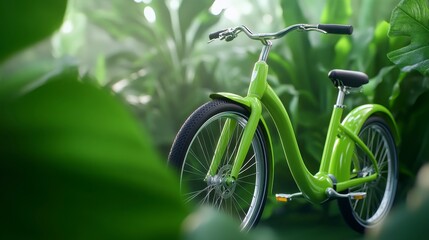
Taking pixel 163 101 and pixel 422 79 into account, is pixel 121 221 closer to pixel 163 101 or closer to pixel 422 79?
pixel 422 79

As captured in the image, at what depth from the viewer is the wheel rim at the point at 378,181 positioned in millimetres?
→ 1897

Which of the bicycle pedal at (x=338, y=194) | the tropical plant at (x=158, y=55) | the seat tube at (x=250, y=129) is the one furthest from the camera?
the tropical plant at (x=158, y=55)

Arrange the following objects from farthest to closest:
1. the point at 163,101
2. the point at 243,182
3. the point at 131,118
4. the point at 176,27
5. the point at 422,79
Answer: the point at 176,27 → the point at 163,101 → the point at 422,79 → the point at 243,182 → the point at 131,118

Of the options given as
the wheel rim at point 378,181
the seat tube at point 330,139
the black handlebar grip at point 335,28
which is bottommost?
the wheel rim at point 378,181

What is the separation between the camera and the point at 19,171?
0.28 feet

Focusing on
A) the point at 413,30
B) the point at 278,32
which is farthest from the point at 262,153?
the point at 413,30

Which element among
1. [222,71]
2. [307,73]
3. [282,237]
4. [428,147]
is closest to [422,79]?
[428,147]

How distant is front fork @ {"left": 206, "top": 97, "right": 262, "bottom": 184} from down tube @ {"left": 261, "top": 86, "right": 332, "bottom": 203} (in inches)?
2.6

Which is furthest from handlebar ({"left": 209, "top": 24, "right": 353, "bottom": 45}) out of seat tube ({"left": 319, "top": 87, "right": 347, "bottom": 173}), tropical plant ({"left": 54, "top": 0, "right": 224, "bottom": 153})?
tropical plant ({"left": 54, "top": 0, "right": 224, "bottom": 153})

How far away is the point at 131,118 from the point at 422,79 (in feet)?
6.32

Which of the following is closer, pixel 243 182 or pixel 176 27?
pixel 243 182

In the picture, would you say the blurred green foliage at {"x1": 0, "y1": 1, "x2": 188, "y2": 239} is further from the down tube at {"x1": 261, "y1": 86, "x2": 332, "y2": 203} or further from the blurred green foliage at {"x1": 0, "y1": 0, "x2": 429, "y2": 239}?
the down tube at {"x1": 261, "y1": 86, "x2": 332, "y2": 203}

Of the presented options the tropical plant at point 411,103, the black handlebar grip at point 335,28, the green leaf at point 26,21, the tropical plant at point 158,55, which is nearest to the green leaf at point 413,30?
the tropical plant at point 411,103

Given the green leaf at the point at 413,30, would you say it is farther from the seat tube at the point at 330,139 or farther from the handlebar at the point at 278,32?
the seat tube at the point at 330,139
